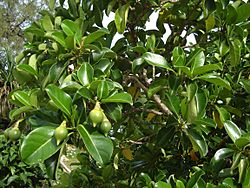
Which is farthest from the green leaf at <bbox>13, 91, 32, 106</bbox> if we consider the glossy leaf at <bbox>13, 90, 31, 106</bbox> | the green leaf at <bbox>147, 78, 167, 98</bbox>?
the green leaf at <bbox>147, 78, 167, 98</bbox>

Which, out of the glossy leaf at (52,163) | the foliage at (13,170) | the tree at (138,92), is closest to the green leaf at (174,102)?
the tree at (138,92)

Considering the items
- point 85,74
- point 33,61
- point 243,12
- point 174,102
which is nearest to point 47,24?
point 33,61

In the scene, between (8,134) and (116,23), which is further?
(116,23)

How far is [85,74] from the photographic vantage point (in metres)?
1.07

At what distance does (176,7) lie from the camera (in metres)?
1.48

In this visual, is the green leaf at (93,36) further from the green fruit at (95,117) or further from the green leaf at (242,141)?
the green leaf at (242,141)

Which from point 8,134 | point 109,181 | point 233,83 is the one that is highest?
point 8,134

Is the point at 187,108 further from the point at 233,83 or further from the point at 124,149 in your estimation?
the point at 124,149

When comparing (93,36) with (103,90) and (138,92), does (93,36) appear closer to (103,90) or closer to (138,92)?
(103,90)

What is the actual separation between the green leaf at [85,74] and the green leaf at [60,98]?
60 mm

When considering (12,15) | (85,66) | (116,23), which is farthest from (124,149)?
(12,15)

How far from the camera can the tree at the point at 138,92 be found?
3.34ft

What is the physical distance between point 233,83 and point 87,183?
0.63m

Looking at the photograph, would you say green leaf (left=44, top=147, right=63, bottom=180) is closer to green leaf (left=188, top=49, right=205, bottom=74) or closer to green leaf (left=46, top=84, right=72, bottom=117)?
green leaf (left=46, top=84, right=72, bottom=117)
